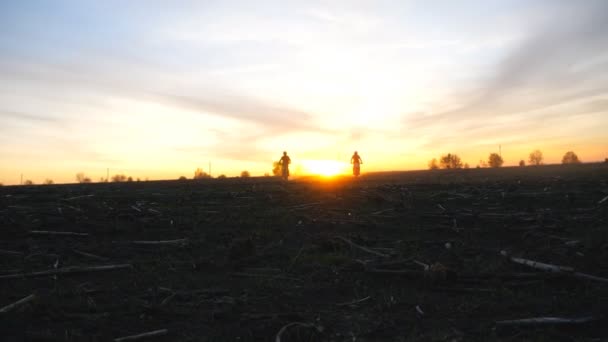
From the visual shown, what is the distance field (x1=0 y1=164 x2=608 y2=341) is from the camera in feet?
19.5

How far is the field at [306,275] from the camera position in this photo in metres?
5.95

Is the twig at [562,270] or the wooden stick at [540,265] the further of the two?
the wooden stick at [540,265]

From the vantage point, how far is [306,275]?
8.59 metres

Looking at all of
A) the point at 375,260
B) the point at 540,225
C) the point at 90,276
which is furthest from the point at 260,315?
the point at 540,225

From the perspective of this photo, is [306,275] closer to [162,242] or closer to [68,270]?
[162,242]

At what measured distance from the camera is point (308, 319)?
20.6 feet

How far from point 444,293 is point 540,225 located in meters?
6.88

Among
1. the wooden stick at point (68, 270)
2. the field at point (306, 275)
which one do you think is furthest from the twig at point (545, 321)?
the wooden stick at point (68, 270)

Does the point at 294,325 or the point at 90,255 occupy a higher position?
the point at 90,255

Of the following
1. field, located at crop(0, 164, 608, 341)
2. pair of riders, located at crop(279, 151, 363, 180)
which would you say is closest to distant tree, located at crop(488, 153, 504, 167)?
pair of riders, located at crop(279, 151, 363, 180)

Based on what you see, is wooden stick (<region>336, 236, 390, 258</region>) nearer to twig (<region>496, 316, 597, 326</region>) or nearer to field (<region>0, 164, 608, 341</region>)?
field (<region>0, 164, 608, 341</region>)

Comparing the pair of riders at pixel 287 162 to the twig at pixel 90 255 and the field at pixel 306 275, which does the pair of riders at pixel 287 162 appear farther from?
the twig at pixel 90 255

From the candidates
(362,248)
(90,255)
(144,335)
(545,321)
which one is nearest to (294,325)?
(144,335)

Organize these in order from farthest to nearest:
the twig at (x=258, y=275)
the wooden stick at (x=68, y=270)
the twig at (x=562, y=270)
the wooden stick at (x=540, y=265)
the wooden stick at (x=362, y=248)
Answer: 1. the wooden stick at (x=362, y=248)
2. the twig at (x=258, y=275)
3. the wooden stick at (x=68, y=270)
4. the wooden stick at (x=540, y=265)
5. the twig at (x=562, y=270)
